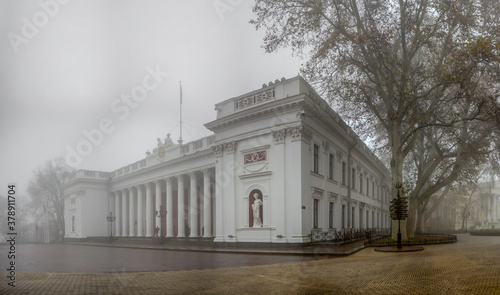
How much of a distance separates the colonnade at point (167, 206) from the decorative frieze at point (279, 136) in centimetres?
1061

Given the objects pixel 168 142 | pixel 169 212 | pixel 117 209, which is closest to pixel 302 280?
pixel 169 212

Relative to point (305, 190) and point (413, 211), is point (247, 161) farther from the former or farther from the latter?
point (413, 211)

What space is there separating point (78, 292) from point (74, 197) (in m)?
48.7

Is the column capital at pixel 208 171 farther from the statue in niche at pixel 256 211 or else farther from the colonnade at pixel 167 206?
the statue in niche at pixel 256 211

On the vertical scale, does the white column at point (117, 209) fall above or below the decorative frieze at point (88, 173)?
below

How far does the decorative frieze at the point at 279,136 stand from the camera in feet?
80.2

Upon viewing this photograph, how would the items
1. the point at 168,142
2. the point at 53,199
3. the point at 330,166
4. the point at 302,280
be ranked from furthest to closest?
the point at 53,199 → the point at 168,142 → the point at 330,166 → the point at 302,280

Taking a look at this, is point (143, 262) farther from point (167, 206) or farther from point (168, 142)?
point (168, 142)

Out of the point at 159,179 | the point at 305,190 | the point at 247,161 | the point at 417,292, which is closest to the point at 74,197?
the point at 159,179

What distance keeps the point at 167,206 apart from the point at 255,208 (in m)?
16.5

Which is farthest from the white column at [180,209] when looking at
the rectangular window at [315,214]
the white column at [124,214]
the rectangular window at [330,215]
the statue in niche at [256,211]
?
the rectangular window at [315,214]

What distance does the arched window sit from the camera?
83.1 feet

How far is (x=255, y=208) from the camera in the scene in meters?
25.5

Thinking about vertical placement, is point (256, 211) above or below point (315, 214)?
above
